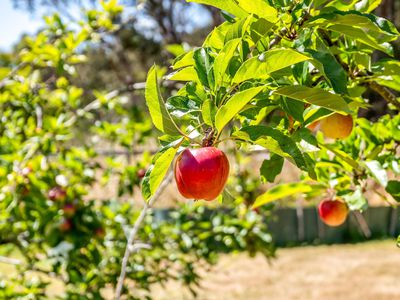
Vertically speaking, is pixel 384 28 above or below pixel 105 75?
below

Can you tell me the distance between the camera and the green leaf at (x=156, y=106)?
24.9 inches

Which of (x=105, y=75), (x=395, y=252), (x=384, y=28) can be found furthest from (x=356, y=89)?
(x=105, y=75)

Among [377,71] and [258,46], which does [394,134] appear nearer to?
[377,71]

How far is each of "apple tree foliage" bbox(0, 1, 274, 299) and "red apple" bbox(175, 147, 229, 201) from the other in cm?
130

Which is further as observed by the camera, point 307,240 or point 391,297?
point 307,240

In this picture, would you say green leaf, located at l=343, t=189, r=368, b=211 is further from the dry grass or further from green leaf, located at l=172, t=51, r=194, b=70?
the dry grass

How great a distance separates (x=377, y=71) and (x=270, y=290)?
4758 mm

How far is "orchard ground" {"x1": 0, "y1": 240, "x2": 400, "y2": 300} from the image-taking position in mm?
5129

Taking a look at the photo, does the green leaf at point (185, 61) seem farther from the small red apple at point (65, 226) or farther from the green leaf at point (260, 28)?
the small red apple at point (65, 226)

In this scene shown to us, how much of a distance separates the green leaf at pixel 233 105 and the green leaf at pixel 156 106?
2.6 inches

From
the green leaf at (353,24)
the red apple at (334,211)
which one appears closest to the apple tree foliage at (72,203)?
the red apple at (334,211)

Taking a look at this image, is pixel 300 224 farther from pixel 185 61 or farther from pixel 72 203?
pixel 185 61

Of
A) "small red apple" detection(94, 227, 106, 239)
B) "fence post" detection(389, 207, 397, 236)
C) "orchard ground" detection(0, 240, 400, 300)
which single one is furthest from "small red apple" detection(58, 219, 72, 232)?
"fence post" detection(389, 207, 397, 236)

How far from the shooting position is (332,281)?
557 centimetres
